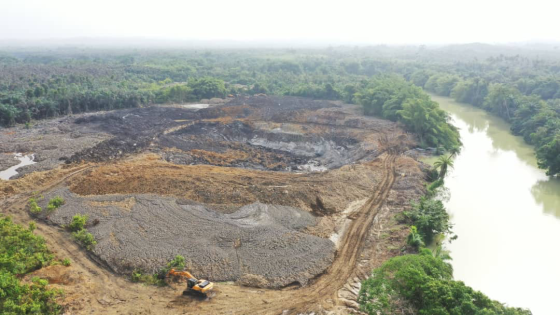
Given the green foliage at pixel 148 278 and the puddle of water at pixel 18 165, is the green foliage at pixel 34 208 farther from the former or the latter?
the green foliage at pixel 148 278

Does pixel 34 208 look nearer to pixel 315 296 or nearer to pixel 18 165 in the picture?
pixel 18 165

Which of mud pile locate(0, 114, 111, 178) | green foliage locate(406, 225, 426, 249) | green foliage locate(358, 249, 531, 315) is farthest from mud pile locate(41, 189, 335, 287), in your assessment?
mud pile locate(0, 114, 111, 178)

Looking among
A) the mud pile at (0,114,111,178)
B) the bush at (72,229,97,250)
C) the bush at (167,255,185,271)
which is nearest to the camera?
the bush at (167,255,185,271)

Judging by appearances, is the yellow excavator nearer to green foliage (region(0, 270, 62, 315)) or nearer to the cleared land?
the cleared land

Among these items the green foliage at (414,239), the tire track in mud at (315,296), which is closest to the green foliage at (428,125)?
the green foliage at (414,239)

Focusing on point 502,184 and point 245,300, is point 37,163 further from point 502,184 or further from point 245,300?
point 502,184

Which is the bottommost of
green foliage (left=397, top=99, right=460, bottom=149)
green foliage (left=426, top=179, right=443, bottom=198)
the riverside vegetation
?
green foliage (left=426, top=179, right=443, bottom=198)

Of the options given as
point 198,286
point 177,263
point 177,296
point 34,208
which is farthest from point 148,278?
point 34,208
